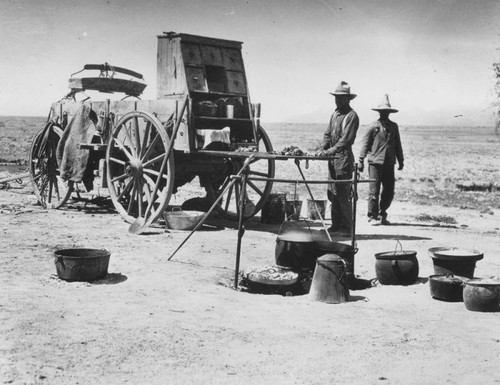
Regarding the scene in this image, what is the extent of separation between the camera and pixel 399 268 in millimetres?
7547

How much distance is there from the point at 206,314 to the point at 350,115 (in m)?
5.53

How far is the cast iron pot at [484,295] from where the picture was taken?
6.25 meters

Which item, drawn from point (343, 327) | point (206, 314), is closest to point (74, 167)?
point (206, 314)

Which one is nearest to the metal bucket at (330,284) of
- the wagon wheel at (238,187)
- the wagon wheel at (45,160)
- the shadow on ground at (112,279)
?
the shadow on ground at (112,279)

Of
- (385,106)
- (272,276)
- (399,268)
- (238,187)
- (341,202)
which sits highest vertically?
(385,106)

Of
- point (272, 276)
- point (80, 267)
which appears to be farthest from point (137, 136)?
point (272, 276)

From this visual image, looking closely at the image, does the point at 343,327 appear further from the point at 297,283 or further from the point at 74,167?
the point at 74,167

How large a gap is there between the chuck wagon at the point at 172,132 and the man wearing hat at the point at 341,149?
125cm

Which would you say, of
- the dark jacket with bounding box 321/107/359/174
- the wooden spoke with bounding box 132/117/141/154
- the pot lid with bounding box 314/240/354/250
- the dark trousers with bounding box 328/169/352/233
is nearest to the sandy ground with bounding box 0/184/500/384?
the pot lid with bounding box 314/240/354/250

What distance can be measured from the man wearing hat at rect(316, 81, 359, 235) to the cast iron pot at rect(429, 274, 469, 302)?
3.64 m

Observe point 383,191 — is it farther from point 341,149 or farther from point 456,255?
point 456,255

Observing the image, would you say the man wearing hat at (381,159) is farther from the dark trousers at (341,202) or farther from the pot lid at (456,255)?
the pot lid at (456,255)

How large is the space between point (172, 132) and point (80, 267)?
3746 mm

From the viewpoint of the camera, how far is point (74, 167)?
1218 centimetres
